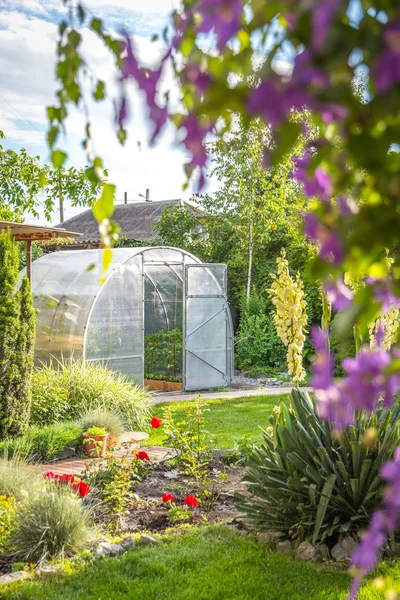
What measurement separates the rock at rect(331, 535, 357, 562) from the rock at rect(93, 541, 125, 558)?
132cm

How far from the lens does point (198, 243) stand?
17.5 m

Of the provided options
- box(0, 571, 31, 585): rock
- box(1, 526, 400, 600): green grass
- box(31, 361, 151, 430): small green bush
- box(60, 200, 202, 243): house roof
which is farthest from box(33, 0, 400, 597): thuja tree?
box(60, 200, 202, 243): house roof

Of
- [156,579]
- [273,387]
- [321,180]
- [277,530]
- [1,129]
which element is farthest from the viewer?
[273,387]

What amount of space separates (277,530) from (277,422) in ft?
2.30

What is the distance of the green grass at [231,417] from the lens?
8428mm

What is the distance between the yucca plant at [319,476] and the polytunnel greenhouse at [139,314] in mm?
5993

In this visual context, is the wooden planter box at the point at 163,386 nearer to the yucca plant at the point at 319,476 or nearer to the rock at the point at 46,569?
the yucca plant at the point at 319,476

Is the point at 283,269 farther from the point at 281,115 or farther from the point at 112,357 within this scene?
the point at 112,357

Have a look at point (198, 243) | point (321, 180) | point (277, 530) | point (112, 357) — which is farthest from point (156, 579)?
point (198, 243)

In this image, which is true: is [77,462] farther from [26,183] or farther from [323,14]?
[323,14]

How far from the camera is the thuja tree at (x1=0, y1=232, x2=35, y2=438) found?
7.60 m

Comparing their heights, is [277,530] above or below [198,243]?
below

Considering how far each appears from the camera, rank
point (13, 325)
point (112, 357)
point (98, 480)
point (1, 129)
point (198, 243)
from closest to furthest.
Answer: point (98, 480) < point (13, 325) < point (1, 129) < point (112, 357) < point (198, 243)

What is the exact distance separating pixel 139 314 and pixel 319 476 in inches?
319
